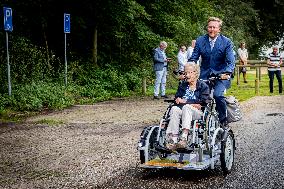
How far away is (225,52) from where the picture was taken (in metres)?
8.10

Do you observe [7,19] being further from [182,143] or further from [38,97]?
[182,143]

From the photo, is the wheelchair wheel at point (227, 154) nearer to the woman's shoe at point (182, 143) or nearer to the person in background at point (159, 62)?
the woman's shoe at point (182, 143)

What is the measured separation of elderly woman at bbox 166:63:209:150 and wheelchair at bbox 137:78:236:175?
3.4 inches

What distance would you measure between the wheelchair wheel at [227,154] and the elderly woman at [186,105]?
0.49 metres

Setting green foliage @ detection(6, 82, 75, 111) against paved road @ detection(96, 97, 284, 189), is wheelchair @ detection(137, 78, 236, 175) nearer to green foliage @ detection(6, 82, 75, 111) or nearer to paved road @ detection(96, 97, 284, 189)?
paved road @ detection(96, 97, 284, 189)

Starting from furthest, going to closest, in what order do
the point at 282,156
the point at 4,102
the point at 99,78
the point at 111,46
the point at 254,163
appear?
the point at 111,46, the point at 99,78, the point at 4,102, the point at 282,156, the point at 254,163

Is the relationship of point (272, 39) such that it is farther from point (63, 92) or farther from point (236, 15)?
point (63, 92)

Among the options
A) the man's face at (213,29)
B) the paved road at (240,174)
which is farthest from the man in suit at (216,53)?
the paved road at (240,174)

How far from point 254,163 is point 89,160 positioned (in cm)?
249

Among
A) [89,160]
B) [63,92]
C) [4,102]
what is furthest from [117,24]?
[89,160]

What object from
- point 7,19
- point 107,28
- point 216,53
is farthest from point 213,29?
point 107,28

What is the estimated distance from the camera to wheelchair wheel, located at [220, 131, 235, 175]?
6977 mm

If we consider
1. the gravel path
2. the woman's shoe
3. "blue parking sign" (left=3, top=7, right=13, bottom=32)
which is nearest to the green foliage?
the gravel path

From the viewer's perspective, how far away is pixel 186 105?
707 cm
